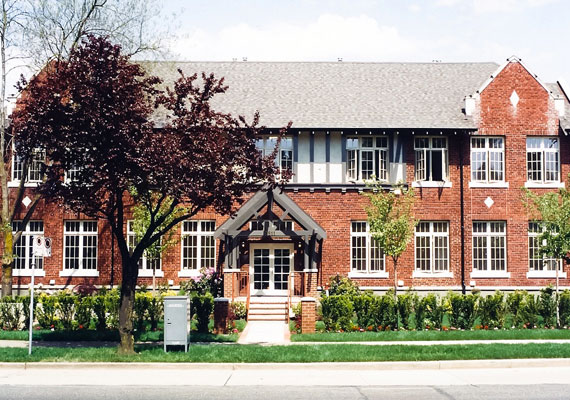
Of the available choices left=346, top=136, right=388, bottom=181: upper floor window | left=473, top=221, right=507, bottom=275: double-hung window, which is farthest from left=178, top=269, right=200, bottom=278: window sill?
left=473, top=221, right=507, bottom=275: double-hung window

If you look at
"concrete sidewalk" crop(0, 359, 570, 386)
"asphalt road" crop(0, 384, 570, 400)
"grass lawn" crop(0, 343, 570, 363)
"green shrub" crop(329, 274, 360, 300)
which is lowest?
"concrete sidewalk" crop(0, 359, 570, 386)

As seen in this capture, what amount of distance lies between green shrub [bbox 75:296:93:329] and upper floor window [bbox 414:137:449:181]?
14.6 meters

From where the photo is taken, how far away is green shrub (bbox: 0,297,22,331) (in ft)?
70.7

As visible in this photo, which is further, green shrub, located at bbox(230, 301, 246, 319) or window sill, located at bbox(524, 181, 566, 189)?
window sill, located at bbox(524, 181, 566, 189)

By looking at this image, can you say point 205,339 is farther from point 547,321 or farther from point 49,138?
point 547,321

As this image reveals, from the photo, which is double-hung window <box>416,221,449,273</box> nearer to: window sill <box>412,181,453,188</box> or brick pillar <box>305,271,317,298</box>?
window sill <box>412,181,453,188</box>

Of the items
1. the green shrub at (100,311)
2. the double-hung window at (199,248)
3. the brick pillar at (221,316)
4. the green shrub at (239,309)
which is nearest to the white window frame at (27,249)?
the double-hung window at (199,248)

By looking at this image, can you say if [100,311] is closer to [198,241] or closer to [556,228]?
[198,241]

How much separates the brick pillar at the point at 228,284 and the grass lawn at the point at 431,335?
16.1 feet

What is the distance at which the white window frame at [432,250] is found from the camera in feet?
93.2

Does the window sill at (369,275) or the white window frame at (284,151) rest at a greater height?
the white window frame at (284,151)

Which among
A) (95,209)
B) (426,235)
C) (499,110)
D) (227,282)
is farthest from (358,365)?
(499,110)

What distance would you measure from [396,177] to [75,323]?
46.5ft

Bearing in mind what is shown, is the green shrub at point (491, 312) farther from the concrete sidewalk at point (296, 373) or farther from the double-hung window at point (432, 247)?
the double-hung window at point (432, 247)
